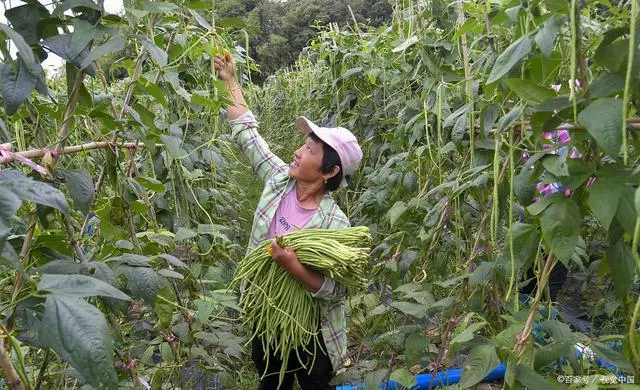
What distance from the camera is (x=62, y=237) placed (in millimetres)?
948

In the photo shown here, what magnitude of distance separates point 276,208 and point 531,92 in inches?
40.7

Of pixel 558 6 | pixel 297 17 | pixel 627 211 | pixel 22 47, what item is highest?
pixel 22 47

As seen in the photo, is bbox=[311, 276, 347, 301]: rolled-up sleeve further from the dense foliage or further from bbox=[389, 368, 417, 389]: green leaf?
bbox=[389, 368, 417, 389]: green leaf

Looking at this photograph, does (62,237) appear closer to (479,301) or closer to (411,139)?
(479,301)

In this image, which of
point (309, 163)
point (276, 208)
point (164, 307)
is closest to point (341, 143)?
point (309, 163)

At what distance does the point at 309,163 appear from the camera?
172cm

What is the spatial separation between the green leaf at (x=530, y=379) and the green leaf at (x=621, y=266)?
182mm

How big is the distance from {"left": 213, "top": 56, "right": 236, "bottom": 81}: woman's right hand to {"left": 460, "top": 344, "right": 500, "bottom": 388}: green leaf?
45.3 inches

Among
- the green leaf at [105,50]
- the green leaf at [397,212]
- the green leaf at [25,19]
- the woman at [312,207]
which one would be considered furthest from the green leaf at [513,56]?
the woman at [312,207]

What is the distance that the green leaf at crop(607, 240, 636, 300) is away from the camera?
0.82m

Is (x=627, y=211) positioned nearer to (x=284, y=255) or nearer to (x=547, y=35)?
(x=547, y=35)

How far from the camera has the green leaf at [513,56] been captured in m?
0.80

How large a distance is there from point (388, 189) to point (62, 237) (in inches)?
51.0

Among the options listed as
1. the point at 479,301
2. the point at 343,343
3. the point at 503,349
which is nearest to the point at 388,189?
the point at 343,343
